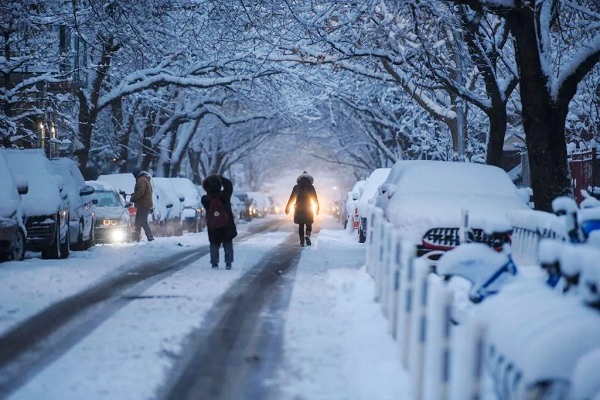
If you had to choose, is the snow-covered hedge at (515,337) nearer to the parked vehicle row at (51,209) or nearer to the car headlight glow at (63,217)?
the parked vehicle row at (51,209)

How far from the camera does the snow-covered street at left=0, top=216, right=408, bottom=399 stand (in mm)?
6047

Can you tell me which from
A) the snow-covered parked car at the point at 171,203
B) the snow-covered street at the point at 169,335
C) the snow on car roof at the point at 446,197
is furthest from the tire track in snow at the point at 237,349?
the snow-covered parked car at the point at 171,203

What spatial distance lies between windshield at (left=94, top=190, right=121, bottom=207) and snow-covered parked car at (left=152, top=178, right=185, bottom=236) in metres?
3.33

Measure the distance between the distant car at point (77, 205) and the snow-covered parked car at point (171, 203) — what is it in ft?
21.5

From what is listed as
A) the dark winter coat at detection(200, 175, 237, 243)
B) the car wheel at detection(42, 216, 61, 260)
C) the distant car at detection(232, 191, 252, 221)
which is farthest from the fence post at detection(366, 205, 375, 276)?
the distant car at detection(232, 191, 252, 221)

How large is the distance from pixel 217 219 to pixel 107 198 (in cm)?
979

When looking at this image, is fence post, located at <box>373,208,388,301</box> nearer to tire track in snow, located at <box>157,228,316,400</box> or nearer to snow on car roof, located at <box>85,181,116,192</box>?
tire track in snow, located at <box>157,228,316,400</box>

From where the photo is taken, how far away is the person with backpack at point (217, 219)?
13.6 m

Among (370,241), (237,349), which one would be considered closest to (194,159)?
(370,241)

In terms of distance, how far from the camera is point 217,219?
13.6m

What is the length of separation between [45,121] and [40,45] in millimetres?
2519

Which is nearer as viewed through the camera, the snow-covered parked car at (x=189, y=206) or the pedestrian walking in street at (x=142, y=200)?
the pedestrian walking in street at (x=142, y=200)

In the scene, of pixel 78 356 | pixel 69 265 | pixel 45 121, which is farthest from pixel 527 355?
pixel 45 121

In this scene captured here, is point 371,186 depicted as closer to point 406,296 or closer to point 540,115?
point 540,115
